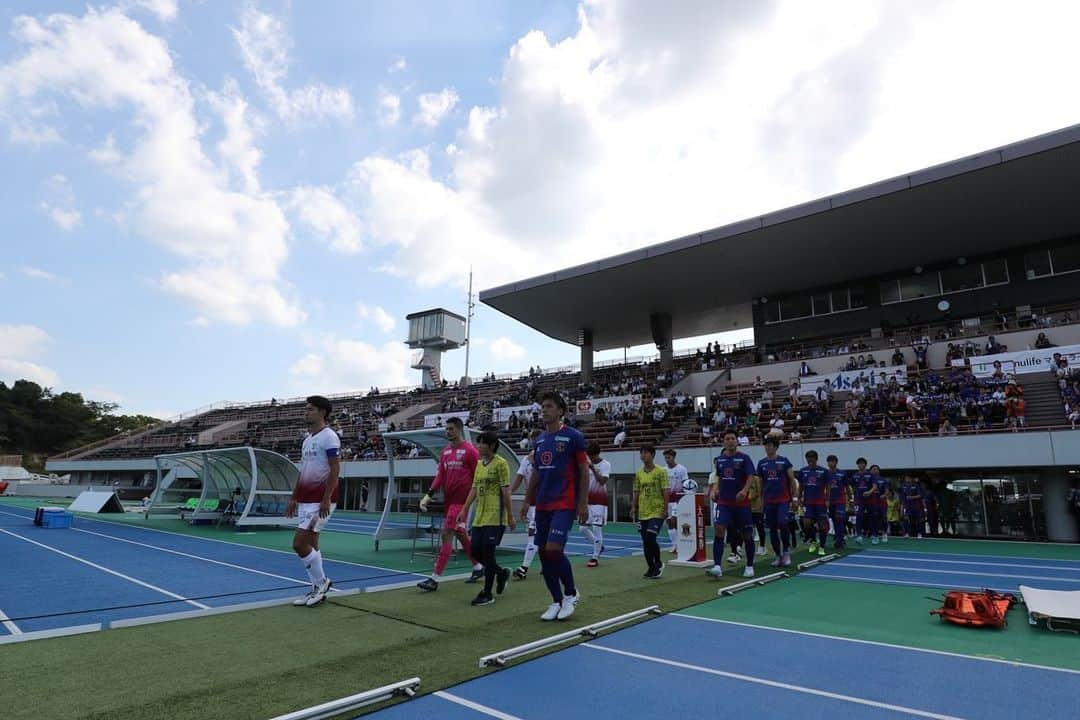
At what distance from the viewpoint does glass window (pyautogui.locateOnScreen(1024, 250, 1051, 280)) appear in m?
24.4

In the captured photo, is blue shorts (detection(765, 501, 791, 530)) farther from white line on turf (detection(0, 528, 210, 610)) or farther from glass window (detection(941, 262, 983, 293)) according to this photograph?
glass window (detection(941, 262, 983, 293))

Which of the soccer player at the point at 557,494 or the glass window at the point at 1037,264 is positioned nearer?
the soccer player at the point at 557,494

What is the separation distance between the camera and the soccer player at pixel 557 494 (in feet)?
17.8

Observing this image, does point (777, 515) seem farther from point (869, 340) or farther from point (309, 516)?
point (869, 340)

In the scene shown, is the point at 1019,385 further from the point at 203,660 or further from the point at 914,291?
the point at 203,660

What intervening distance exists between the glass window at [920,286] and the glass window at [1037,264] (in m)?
3.18

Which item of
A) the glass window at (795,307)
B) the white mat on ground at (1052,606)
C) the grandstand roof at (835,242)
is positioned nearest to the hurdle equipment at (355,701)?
the white mat on ground at (1052,606)

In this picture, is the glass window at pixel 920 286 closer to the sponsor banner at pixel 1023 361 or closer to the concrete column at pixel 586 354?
the sponsor banner at pixel 1023 361

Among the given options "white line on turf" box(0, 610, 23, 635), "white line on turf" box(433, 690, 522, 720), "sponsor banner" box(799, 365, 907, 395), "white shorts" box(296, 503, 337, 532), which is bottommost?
"white line on turf" box(0, 610, 23, 635)

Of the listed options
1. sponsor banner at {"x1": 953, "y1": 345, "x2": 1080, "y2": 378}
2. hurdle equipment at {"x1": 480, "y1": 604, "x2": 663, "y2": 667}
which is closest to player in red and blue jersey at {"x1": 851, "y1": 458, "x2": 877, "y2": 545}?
sponsor banner at {"x1": 953, "y1": 345, "x2": 1080, "y2": 378}

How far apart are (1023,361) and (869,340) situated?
7298mm

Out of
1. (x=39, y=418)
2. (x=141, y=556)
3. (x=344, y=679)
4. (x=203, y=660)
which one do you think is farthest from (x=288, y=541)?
(x=39, y=418)

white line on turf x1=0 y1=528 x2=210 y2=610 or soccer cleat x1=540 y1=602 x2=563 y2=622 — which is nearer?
soccer cleat x1=540 y1=602 x2=563 y2=622

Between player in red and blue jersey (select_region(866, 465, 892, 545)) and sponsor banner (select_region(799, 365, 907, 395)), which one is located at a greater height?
sponsor banner (select_region(799, 365, 907, 395))
